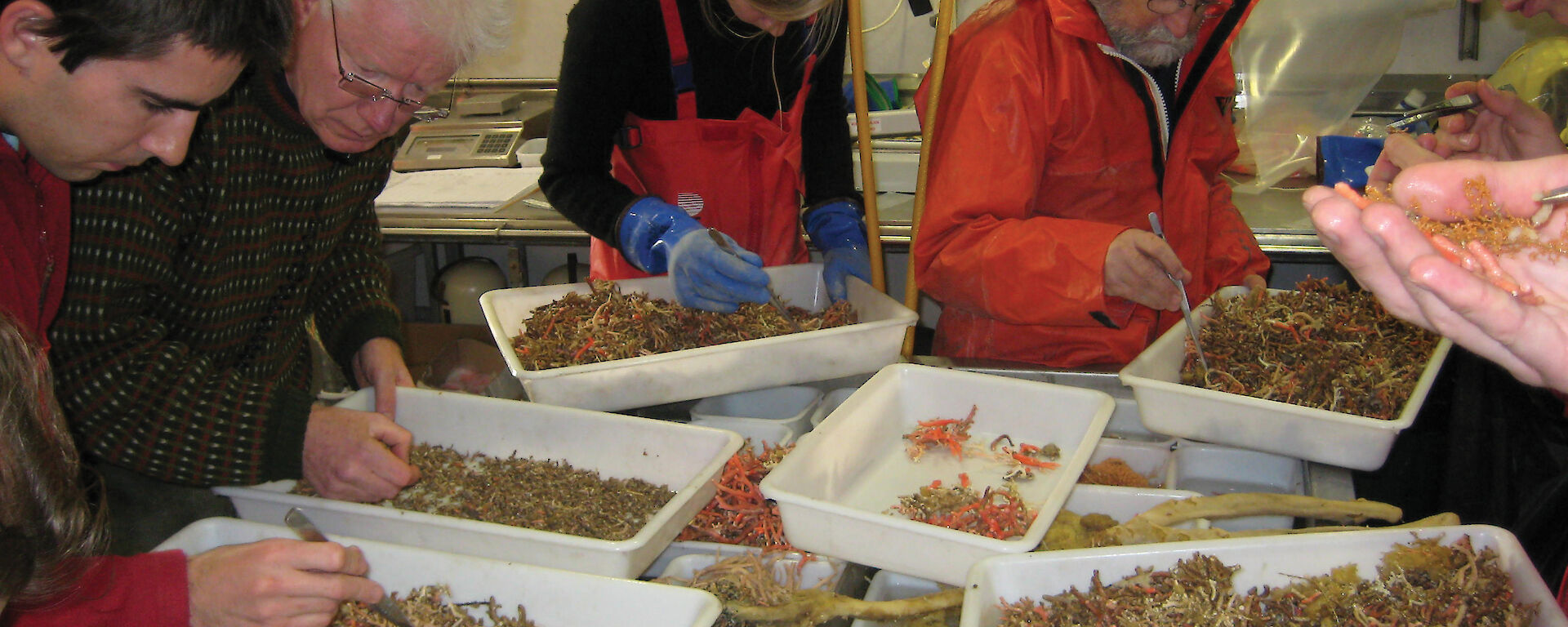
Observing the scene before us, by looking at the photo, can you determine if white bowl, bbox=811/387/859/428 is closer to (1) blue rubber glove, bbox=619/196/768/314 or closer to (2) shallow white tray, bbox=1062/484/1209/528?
(1) blue rubber glove, bbox=619/196/768/314

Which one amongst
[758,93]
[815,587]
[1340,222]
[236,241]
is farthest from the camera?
[758,93]

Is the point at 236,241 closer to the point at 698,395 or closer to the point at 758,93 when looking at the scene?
the point at 698,395

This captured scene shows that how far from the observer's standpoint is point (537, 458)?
1.75 metres

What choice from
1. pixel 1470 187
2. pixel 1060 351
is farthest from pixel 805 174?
pixel 1470 187

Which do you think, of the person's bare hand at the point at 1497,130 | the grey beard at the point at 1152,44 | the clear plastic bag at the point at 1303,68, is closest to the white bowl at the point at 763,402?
the grey beard at the point at 1152,44

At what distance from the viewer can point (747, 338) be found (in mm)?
1953

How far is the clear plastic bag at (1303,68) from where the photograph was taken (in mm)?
3488

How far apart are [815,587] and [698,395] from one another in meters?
0.60

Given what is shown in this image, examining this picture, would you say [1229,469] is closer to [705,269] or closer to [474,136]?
[705,269]

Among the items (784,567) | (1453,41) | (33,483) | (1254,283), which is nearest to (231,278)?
(33,483)

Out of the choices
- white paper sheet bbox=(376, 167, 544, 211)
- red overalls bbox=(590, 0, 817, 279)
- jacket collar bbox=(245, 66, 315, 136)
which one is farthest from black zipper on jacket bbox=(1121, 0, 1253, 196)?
white paper sheet bbox=(376, 167, 544, 211)

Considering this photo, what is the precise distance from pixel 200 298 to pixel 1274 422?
1.77 meters

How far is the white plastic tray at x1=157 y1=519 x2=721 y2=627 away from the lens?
3.98ft

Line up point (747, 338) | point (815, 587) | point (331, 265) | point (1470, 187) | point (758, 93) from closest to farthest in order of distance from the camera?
point (1470, 187) < point (815, 587) < point (747, 338) < point (331, 265) < point (758, 93)
